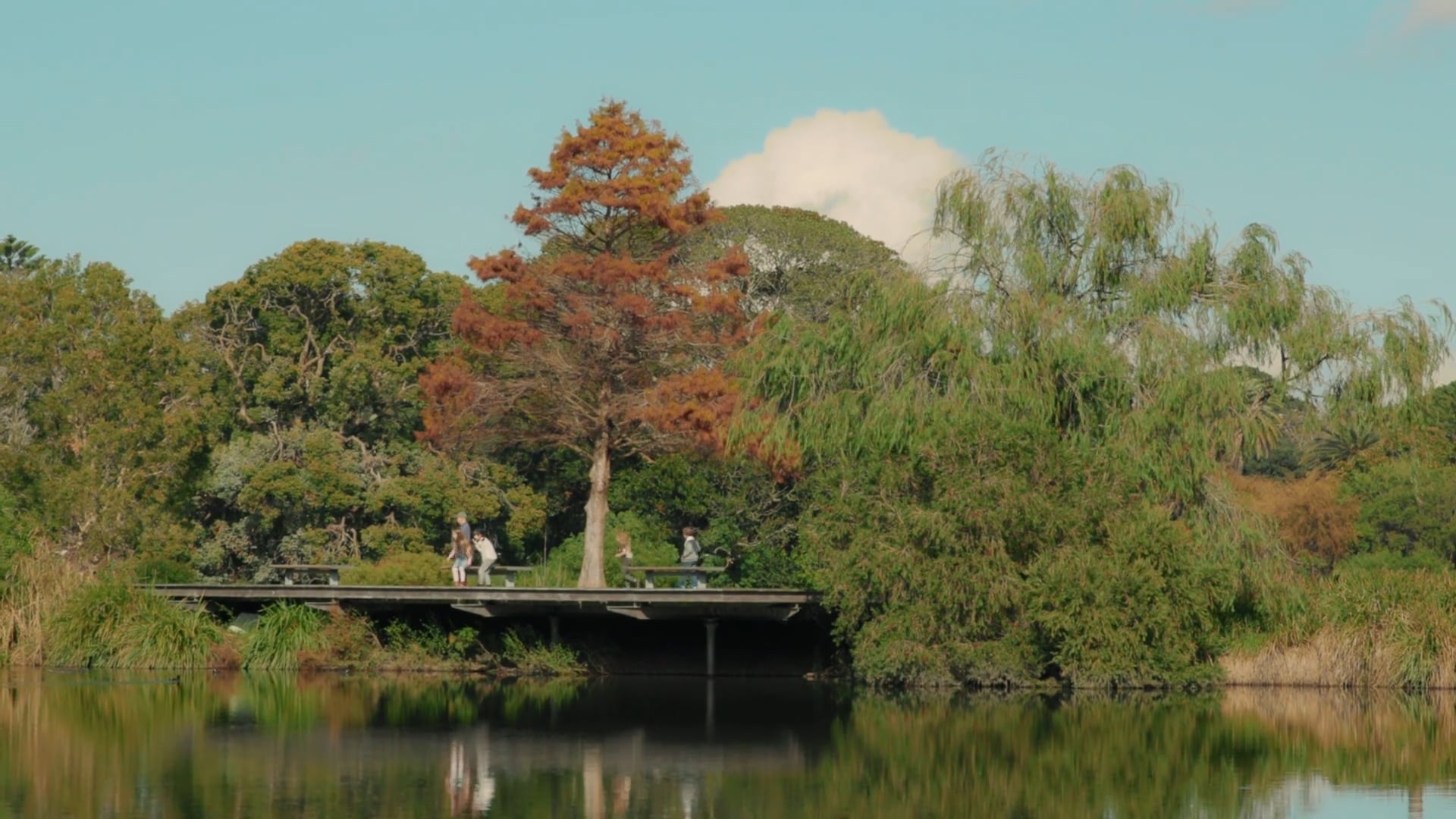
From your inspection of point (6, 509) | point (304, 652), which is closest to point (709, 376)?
point (304, 652)

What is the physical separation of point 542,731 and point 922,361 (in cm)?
1026

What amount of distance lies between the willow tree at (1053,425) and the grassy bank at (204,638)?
19.2ft

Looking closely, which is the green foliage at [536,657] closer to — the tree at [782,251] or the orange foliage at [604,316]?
the orange foliage at [604,316]

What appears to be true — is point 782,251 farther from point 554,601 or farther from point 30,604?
point 30,604

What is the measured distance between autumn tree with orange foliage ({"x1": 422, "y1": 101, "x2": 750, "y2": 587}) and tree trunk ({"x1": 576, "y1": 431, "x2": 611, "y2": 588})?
0.10 ft

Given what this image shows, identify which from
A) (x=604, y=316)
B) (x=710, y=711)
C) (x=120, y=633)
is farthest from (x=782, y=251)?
(x=710, y=711)

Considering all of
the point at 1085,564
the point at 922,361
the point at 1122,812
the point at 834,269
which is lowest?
the point at 1122,812

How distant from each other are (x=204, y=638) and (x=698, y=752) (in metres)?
13.9

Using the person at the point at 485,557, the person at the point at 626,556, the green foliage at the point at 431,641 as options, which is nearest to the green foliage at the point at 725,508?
the person at the point at 626,556

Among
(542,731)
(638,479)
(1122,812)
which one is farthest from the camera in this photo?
(638,479)

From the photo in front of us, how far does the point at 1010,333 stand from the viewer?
2950 centimetres

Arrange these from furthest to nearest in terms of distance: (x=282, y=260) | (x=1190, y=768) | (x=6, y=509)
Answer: (x=282, y=260) → (x=6, y=509) → (x=1190, y=768)

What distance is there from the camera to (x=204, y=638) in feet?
104

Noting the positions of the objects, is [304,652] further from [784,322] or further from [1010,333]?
[1010,333]
